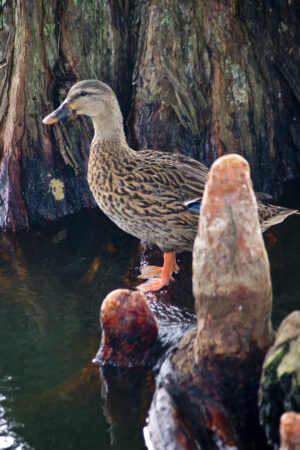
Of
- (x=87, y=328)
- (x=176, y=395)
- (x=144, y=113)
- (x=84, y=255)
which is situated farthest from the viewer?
(x=144, y=113)

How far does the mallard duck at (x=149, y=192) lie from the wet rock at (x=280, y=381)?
1671mm

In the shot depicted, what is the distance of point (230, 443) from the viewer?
3432mm

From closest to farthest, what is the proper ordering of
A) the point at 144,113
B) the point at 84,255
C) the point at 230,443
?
the point at 230,443
the point at 84,255
the point at 144,113

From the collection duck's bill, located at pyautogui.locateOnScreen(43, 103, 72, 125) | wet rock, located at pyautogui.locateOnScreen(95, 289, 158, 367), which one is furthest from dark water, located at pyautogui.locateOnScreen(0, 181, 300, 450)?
duck's bill, located at pyautogui.locateOnScreen(43, 103, 72, 125)

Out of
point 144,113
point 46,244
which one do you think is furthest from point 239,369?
point 144,113

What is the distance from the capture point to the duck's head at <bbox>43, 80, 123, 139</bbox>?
552cm

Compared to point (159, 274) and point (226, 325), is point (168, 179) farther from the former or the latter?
point (226, 325)

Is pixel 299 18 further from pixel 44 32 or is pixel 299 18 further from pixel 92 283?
pixel 92 283

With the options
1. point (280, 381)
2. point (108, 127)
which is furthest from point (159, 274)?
point (280, 381)

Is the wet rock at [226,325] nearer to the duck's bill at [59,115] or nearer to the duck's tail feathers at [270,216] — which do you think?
the duck's tail feathers at [270,216]

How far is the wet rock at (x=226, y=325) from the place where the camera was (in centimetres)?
336

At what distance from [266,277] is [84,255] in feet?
8.61

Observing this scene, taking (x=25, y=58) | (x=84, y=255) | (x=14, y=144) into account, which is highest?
(x=25, y=58)

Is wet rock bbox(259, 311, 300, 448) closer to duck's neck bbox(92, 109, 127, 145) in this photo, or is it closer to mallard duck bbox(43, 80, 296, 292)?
mallard duck bbox(43, 80, 296, 292)
